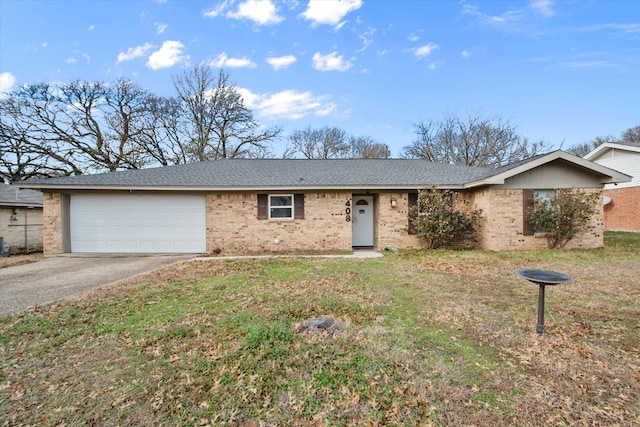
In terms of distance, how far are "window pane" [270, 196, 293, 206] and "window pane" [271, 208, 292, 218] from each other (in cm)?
18

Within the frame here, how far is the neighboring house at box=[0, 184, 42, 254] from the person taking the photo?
10.6 meters

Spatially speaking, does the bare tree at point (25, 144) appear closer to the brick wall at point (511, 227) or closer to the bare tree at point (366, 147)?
the bare tree at point (366, 147)

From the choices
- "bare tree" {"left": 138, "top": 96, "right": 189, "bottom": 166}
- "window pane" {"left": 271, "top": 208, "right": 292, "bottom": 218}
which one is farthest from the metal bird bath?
"bare tree" {"left": 138, "top": 96, "right": 189, "bottom": 166}

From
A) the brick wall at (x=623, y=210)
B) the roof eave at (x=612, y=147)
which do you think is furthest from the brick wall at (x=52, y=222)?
the brick wall at (x=623, y=210)

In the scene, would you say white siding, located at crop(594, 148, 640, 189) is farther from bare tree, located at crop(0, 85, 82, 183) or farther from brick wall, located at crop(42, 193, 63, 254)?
bare tree, located at crop(0, 85, 82, 183)

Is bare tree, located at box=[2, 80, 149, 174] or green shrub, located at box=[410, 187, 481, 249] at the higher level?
bare tree, located at box=[2, 80, 149, 174]

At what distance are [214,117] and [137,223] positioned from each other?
15.1m

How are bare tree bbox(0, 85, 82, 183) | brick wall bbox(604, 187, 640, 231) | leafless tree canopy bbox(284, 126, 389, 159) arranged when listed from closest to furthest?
1. brick wall bbox(604, 187, 640, 231)
2. bare tree bbox(0, 85, 82, 183)
3. leafless tree canopy bbox(284, 126, 389, 159)

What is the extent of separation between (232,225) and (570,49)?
51.4 feet

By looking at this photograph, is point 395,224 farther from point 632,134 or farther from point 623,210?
point 632,134

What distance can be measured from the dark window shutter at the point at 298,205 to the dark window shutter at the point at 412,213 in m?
3.91

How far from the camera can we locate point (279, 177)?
10.6 meters

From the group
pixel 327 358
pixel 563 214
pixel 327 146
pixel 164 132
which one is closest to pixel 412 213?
pixel 563 214

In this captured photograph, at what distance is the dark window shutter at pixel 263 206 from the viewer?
10141mm
